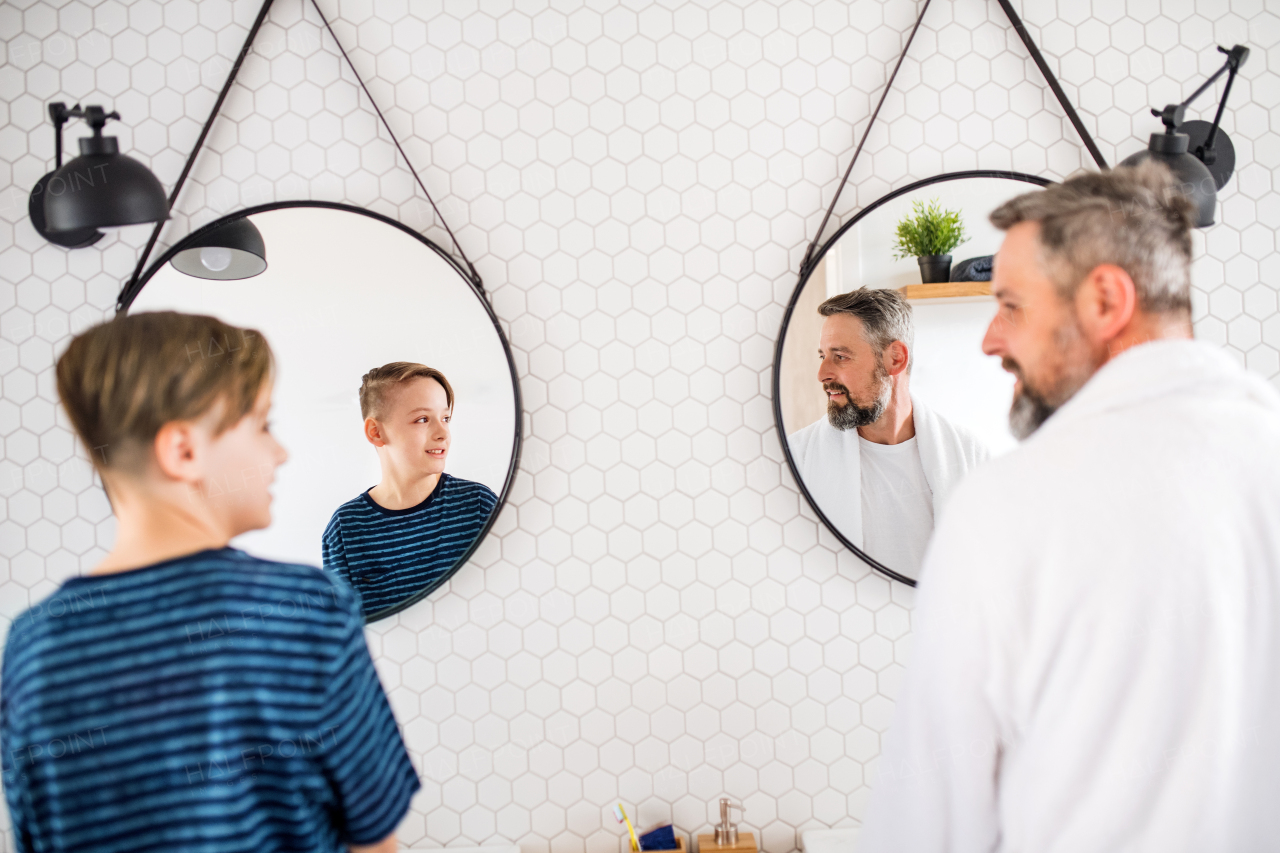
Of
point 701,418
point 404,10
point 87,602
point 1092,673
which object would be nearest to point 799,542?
point 701,418

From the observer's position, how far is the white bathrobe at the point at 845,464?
4.55ft

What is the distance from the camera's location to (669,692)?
1419 millimetres

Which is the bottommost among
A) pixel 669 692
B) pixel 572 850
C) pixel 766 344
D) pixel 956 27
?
pixel 572 850

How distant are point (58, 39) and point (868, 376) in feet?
5.05

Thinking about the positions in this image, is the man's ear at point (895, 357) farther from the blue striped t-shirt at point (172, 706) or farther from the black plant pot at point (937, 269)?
the blue striped t-shirt at point (172, 706)

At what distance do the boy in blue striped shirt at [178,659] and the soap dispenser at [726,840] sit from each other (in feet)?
2.55

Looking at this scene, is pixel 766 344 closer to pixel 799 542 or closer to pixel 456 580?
pixel 799 542

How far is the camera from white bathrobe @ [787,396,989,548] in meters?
1.39

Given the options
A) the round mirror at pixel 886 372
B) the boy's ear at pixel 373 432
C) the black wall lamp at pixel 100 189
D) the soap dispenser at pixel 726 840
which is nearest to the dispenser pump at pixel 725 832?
the soap dispenser at pixel 726 840

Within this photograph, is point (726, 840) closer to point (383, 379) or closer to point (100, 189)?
point (383, 379)

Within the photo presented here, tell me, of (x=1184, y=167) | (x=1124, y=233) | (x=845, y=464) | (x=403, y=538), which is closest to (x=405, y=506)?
(x=403, y=538)

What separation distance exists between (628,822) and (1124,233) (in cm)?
113

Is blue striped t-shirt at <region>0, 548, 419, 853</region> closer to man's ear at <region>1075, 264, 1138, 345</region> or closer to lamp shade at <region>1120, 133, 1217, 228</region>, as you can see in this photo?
man's ear at <region>1075, 264, 1138, 345</region>

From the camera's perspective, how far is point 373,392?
4.55 feet
